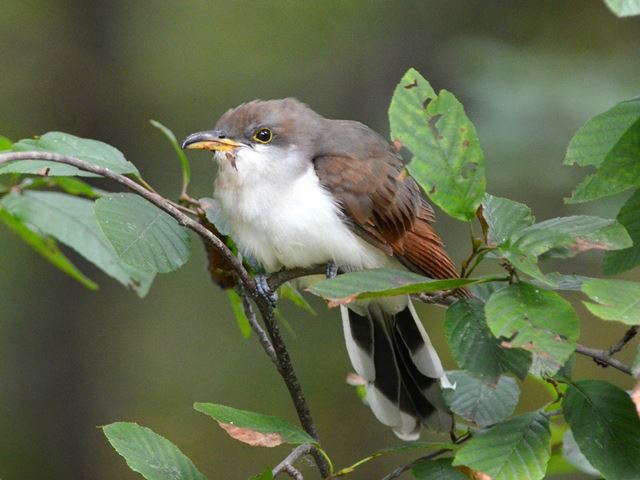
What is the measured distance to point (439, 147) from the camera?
1768mm

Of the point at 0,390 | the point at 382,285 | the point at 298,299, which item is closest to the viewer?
the point at 382,285

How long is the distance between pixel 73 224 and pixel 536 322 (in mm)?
1492

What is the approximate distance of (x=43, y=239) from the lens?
2.84 m

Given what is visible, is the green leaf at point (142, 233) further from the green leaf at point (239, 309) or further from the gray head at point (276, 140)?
the gray head at point (276, 140)

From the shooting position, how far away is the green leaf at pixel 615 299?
1.55 m

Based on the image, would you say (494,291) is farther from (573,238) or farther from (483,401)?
(483,401)

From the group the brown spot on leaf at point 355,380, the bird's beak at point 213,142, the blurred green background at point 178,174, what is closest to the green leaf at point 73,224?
the bird's beak at point 213,142

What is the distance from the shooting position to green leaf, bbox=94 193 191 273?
1.98m

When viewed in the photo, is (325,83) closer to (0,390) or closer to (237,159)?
(0,390)

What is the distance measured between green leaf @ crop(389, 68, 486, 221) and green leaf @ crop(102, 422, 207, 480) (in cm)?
68

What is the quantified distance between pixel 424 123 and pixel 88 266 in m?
5.56

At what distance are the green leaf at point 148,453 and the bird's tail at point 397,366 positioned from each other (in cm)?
93

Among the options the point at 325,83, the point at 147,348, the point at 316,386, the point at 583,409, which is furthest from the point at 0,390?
the point at 583,409

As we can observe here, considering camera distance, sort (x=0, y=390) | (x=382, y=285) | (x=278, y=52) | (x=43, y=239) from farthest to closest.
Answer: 1. (x=278, y=52)
2. (x=0, y=390)
3. (x=43, y=239)
4. (x=382, y=285)
